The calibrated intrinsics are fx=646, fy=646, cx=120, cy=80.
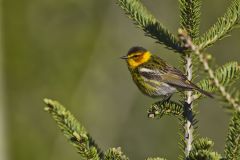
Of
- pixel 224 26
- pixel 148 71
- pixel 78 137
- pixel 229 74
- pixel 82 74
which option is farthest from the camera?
pixel 82 74

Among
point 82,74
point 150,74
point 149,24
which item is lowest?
point 149,24

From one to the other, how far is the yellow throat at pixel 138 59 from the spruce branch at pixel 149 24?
75.3 inches

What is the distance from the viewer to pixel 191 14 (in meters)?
3.56

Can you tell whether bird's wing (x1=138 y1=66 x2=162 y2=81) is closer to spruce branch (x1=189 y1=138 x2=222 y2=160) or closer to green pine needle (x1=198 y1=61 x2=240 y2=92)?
green pine needle (x1=198 y1=61 x2=240 y2=92)

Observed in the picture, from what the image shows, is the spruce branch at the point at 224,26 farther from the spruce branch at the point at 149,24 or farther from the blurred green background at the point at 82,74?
the blurred green background at the point at 82,74

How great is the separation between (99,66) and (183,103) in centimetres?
1050

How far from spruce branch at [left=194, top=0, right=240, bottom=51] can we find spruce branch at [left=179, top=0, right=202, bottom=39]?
0.08 meters

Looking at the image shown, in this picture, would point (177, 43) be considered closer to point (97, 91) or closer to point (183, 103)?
point (183, 103)

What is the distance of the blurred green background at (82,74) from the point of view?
532 inches

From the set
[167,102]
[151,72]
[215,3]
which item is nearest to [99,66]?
[215,3]

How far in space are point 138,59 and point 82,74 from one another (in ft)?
27.1

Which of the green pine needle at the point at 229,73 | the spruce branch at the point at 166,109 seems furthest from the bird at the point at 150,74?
the green pine needle at the point at 229,73

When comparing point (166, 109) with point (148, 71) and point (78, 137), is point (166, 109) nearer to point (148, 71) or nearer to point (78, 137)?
point (78, 137)

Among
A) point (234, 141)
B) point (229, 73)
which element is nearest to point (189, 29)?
point (229, 73)
